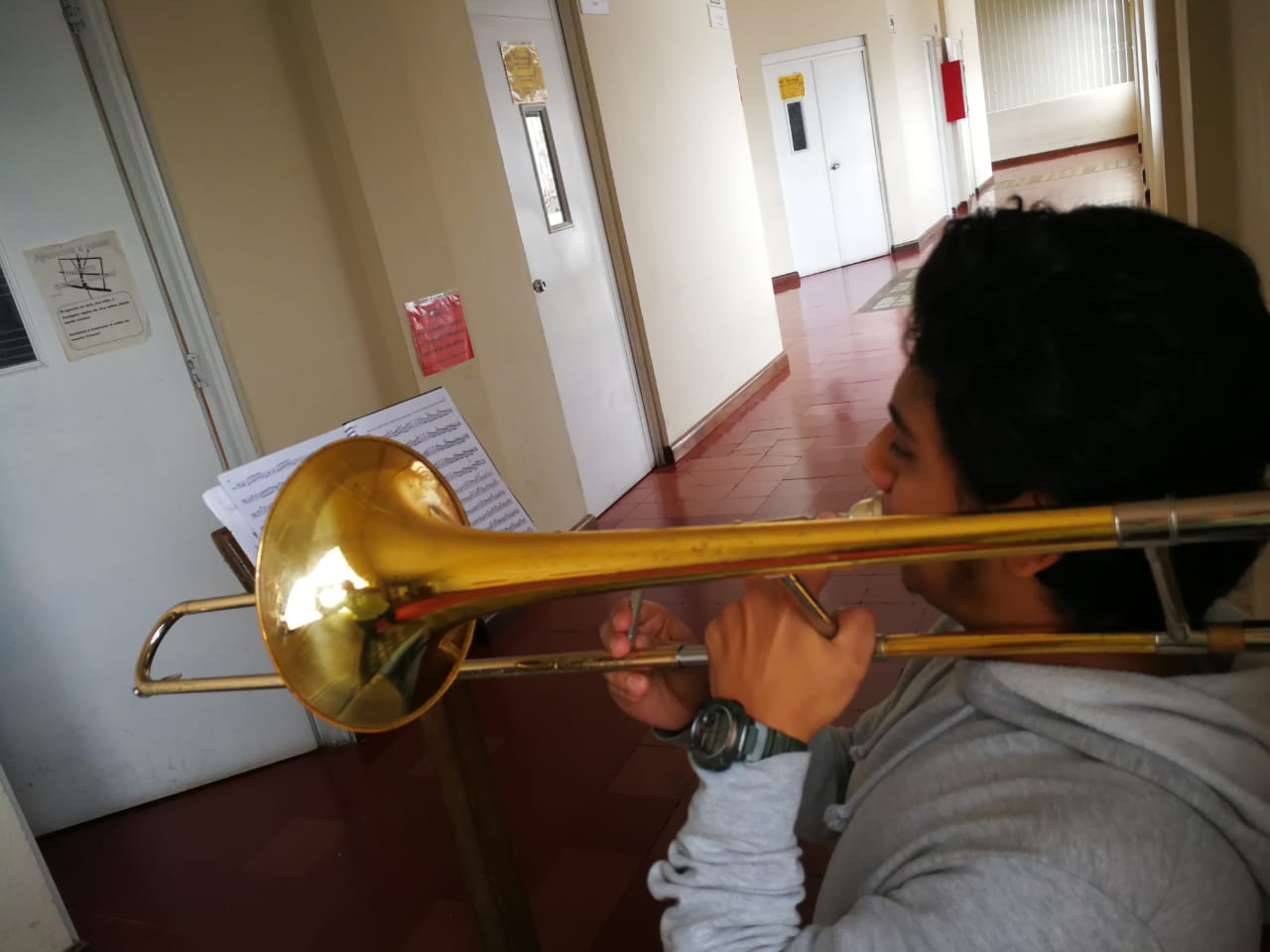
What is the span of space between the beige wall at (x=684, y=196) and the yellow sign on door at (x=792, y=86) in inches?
155

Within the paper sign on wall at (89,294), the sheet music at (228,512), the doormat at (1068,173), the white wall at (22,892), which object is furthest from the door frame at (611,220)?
the doormat at (1068,173)

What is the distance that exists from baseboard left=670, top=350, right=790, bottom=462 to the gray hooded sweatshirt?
13.8ft

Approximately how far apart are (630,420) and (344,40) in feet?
7.74

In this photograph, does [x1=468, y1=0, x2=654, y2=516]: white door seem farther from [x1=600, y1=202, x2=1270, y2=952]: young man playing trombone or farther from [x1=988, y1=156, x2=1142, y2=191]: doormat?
[x1=988, y1=156, x2=1142, y2=191]: doormat

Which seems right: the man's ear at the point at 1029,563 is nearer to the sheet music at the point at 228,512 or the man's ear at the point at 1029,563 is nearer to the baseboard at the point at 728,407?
the sheet music at the point at 228,512

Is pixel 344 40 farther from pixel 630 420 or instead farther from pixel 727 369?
pixel 727 369

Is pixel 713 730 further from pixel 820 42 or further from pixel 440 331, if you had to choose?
pixel 820 42

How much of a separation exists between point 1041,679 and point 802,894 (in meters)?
0.27

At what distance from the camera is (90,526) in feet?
8.47

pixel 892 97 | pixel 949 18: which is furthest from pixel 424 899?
pixel 949 18

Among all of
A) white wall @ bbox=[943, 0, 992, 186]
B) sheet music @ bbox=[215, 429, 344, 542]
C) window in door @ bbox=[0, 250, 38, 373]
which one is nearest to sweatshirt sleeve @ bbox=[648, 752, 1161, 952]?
sheet music @ bbox=[215, 429, 344, 542]

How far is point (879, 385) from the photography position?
546 centimetres

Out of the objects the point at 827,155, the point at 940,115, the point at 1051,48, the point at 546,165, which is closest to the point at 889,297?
the point at 827,155

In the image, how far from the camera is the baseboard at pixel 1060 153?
54.3ft
